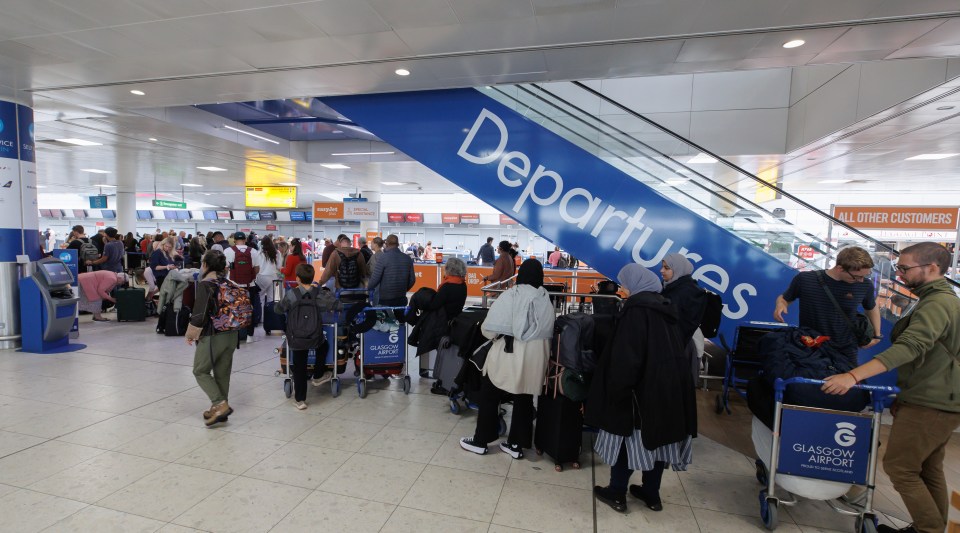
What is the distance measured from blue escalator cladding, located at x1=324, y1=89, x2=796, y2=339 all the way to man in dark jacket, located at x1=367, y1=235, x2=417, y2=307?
1350mm

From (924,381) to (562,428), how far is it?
2.36m

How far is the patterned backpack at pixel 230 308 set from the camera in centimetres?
425

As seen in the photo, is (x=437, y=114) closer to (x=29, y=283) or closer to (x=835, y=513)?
(x=835, y=513)

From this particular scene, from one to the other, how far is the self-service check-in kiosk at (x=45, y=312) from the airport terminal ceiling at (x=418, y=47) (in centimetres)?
271

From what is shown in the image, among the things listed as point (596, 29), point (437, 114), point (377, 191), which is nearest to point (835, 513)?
point (596, 29)

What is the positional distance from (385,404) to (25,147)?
702cm

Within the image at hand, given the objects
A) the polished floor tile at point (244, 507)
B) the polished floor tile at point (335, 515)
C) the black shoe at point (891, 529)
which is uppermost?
the black shoe at point (891, 529)

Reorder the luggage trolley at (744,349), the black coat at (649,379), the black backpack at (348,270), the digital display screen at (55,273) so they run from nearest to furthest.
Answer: the black coat at (649,379), the luggage trolley at (744,349), the digital display screen at (55,273), the black backpack at (348,270)

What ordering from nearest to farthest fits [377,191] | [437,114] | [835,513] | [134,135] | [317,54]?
[835,513]
[317,54]
[437,114]
[134,135]
[377,191]

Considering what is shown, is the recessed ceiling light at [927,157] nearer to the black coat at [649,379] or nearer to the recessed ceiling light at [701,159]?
the recessed ceiling light at [701,159]

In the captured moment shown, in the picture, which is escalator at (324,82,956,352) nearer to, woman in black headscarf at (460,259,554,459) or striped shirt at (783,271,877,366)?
striped shirt at (783,271,877,366)

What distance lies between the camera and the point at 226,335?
4.35 meters

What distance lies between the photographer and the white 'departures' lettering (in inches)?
215

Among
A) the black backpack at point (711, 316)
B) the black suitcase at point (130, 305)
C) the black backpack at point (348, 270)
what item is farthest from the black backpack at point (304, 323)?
the black suitcase at point (130, 305)
